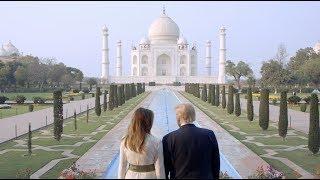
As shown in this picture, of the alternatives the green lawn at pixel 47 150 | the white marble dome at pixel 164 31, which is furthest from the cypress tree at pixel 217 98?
the white marble dome at pixel 164 31

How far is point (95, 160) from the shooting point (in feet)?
29.1

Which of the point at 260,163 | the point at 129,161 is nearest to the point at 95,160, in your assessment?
the point at 260,163

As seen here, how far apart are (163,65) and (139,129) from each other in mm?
72612

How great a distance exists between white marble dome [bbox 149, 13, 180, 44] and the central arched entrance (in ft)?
8.04

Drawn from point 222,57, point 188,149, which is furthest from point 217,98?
point 222,57

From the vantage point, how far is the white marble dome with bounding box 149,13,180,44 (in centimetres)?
7425

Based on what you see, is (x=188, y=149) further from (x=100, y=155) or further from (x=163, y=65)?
(x=163, y=65)

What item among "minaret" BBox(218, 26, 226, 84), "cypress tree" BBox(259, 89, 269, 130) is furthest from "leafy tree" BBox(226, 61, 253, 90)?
"cypress tree" BBox(259, 89, 269, 130)

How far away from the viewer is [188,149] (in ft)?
12.2

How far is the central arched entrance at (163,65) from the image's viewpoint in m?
75.6

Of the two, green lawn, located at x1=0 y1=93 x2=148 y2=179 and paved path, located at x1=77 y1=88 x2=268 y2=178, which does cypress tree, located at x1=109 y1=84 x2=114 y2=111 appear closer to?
green lawn, located at x1=0 y1=93 x2=148 y2=179

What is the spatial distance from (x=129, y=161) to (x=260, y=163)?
5.24 m

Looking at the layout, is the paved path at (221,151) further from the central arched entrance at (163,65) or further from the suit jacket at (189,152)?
the central arched entrance at (163,65)

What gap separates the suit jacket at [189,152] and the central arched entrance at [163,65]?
71361mm
